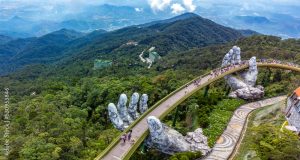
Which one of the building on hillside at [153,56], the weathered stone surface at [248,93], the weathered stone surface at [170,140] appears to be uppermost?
the weathered stone surface at [170,140]

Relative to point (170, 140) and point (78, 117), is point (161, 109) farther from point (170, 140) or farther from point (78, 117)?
point (78, 117)

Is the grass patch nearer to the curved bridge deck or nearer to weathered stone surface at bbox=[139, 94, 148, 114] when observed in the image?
the curved bridge deck

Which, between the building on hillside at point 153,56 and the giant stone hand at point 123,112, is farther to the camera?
the building on hillside at point 153,56

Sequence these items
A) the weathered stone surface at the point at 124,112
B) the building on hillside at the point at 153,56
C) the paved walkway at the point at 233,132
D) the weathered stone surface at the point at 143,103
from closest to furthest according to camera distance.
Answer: the paved walkway at the point at 233,132
the weathered stone surface at the point at 124,112
the weathered stone surface at the point at 143,103
the building on hillside at the point at 153,56

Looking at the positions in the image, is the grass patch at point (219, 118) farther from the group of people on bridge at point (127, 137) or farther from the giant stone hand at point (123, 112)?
the group of people on bridge at point (127, 137)

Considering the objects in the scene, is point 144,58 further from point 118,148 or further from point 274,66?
point 118,148

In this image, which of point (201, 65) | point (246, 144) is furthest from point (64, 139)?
point (201, 65)

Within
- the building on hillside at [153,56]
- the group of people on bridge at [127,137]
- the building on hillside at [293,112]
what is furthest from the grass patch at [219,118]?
the building on hillside at [153,56]

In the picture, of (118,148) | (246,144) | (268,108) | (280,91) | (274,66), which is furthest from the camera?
(274,66)
